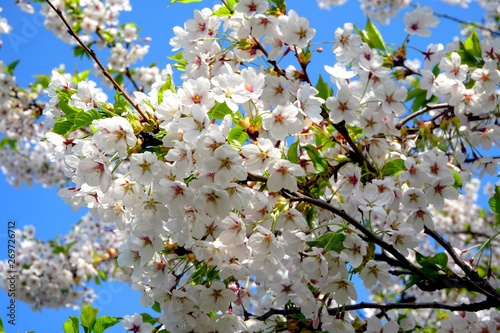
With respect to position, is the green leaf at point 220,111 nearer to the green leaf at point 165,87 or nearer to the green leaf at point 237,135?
the green leaf at point 237,135

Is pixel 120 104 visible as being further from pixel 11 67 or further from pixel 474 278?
pixel 11 67

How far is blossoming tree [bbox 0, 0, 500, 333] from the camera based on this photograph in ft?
5.04

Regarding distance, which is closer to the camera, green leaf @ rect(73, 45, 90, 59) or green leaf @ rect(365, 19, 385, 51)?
green leaf @ rect(365, 19, 385, 51)

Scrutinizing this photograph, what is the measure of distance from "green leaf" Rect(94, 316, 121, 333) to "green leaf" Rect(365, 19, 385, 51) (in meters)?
1.82

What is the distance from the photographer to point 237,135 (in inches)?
65.7

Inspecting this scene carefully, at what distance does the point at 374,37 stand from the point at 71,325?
1.97 m

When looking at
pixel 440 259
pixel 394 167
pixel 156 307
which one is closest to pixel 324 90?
pixel 394 167

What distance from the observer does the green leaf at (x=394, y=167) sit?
2.00 metres

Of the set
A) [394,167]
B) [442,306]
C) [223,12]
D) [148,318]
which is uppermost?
[223,12]

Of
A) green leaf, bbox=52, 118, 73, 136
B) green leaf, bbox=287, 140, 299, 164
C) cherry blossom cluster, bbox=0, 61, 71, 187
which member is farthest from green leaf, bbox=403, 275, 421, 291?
cherry blossom cluster, bbox=0, 61, 71, 187

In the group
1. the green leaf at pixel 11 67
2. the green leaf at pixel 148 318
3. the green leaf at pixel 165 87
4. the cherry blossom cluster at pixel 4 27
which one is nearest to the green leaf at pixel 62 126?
the green leaf at pixel 165 87

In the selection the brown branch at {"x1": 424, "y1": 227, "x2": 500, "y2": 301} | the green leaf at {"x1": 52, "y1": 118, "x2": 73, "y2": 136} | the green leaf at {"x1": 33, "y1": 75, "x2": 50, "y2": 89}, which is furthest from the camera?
the green leaf at {"x1": 33, "y1": 75, "x2": 50, "y2": 89}

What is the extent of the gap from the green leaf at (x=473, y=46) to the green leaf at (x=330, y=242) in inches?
57.9

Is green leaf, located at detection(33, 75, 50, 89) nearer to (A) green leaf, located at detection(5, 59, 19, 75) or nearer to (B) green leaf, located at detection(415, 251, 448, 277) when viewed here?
(A) green leaf, located at detection(5, 59, 19, 75)
